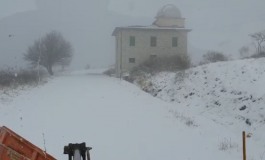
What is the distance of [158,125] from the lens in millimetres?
13109

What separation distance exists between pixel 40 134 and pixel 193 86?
589 inches

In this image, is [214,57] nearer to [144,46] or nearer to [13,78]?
[144,46]

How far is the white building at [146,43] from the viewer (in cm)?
4456

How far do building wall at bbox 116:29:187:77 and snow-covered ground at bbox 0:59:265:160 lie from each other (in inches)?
821

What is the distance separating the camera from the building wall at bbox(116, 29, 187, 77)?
146 ft

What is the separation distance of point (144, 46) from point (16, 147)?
41355mm

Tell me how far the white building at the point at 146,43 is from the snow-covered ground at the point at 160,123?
20934mm

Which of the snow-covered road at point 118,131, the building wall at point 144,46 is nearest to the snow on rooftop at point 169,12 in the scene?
the building wall at point 144,46

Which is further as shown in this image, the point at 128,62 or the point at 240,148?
the point at 128,62

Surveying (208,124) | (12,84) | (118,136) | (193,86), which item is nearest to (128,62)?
(12,84)

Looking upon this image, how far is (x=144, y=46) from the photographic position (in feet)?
148

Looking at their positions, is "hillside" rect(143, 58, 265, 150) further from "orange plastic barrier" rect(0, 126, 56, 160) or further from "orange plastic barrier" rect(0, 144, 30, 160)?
"orange plastic barrier" rect(0, 144, 30, 160)

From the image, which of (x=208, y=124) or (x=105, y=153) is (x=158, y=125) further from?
(x=105, y=153)

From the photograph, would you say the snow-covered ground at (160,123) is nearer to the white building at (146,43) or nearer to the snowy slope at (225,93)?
the snowy slope at (225,93)
